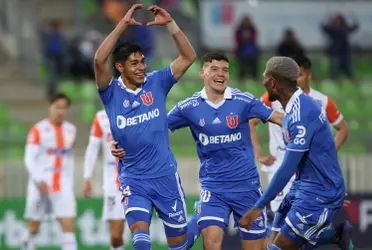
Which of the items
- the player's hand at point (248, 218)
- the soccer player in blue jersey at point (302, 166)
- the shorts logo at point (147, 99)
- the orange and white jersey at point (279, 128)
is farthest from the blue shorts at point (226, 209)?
the orange and white jersey at point (279, 128)

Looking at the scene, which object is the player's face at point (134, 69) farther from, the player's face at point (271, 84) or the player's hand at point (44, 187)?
the player's hand at point (44, 187)

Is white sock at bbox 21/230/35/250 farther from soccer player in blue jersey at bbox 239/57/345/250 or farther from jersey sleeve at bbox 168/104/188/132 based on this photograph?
soccer player in blue jersey at bbox 239/57/345/250

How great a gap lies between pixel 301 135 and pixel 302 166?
0.44 metres

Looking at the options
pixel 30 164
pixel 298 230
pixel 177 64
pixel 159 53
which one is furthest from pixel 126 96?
→ pixel 159 53

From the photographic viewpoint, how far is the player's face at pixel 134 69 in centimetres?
1121

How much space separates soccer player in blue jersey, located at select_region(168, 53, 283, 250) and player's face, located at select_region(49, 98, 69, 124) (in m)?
4.42

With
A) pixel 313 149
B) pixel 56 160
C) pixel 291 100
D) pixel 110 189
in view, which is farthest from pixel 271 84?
pixel 56 160

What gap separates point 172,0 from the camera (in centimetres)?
2822

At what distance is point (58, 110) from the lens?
626 inches

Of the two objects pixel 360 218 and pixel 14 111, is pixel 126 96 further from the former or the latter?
pixel 14 111

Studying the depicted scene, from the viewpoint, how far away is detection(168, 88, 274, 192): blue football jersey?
11.5m

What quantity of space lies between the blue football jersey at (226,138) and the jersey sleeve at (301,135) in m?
1.58

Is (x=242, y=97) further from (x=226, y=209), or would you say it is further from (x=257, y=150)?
(x=257, y=150)

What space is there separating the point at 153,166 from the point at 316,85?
14.4 metres
